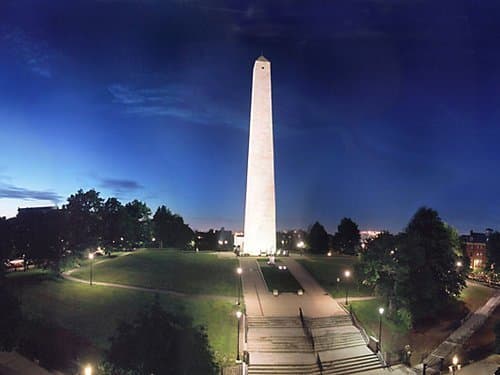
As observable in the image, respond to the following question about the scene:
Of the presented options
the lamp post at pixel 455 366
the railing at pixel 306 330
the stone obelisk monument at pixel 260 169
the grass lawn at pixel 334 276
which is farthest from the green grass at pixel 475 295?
the stone obelisk monument at pixel 260 169

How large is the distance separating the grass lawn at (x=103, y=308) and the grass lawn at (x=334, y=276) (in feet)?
33.5

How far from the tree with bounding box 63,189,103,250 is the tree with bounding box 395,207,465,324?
25.8 metres

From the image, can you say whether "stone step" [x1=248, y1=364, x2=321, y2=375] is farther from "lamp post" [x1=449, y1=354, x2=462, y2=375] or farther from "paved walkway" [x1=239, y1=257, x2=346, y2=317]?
"lamp post" [x1=449, y1=354, x2=462, y2=375]

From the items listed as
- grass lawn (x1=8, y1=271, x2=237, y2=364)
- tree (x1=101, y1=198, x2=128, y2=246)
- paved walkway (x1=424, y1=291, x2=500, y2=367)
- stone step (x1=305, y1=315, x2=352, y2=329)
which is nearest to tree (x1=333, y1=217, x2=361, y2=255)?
paved walkway (x1=424, y1=291, x2=500, y2=367)

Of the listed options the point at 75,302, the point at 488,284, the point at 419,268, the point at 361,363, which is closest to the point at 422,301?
the point at 419,268

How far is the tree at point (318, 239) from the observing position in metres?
64.5

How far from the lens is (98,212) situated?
47.1 m

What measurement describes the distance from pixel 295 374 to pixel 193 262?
76.7 ft

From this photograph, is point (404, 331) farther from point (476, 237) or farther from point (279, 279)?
point (476, 237)

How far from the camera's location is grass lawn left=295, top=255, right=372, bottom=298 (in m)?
34.7

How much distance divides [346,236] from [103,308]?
4878cm

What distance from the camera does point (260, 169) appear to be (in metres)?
50.2

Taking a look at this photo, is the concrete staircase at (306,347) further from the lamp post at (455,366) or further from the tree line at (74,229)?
the tree line at (74,229)

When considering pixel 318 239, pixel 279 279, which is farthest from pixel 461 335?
pixel 318 239
